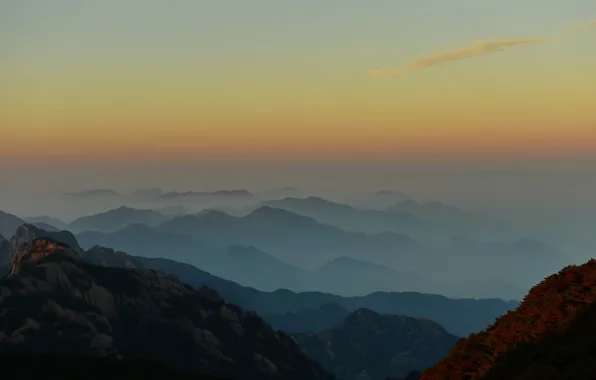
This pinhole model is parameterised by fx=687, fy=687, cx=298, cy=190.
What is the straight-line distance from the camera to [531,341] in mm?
26422

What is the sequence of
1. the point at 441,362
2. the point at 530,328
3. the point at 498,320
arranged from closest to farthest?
the point at 530,328 < the point at 441,362 < the point at 498,320

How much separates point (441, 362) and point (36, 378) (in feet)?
631

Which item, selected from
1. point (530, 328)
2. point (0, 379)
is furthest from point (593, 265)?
point (0, 379)

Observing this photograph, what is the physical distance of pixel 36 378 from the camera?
197625 millimetres

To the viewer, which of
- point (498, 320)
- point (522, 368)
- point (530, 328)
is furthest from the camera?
point (498, 320)

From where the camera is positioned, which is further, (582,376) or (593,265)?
(593,265)

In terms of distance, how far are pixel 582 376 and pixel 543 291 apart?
14.4m

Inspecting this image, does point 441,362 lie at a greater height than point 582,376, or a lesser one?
lesser

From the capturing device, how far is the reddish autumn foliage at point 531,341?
22950 mm

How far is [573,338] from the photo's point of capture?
24.4m

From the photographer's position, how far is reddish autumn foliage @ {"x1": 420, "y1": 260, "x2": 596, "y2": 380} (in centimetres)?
2295

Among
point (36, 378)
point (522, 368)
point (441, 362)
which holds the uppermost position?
point (522, 368)

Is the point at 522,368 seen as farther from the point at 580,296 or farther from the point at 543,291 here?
the point at 543,291

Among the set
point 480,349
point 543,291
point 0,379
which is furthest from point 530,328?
point 0,379
